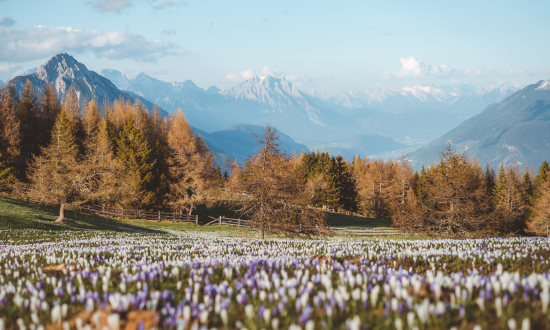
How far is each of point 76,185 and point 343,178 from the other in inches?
3000

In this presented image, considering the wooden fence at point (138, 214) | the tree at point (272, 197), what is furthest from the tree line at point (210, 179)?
the wooden fence at point (138, 214)

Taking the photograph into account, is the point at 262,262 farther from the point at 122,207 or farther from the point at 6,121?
the point at 6,121

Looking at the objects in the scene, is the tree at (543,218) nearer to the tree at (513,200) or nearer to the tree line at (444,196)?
the tree line at (444,196)

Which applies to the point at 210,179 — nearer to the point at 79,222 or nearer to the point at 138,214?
the point at 138,214

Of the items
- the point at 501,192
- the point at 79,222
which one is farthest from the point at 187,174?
the point at 501,192

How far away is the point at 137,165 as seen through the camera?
58469 millimetres

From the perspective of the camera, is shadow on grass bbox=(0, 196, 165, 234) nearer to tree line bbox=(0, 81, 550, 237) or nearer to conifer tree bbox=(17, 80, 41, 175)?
tree line bbox=(0, 81, 550, 237)

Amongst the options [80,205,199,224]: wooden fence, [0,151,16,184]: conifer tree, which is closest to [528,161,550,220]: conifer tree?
[80,205,199,224]: wooden fence

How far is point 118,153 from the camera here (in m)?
60.3

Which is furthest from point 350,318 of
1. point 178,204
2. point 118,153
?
point 118,153

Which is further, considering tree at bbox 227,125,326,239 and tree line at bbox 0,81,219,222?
tree line at bbox 0,81,219,222

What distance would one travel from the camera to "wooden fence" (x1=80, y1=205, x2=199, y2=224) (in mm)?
57066

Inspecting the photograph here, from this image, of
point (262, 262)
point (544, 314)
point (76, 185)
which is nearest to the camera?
point (544, 314)

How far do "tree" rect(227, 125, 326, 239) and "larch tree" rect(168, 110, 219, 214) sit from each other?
29133 mm
